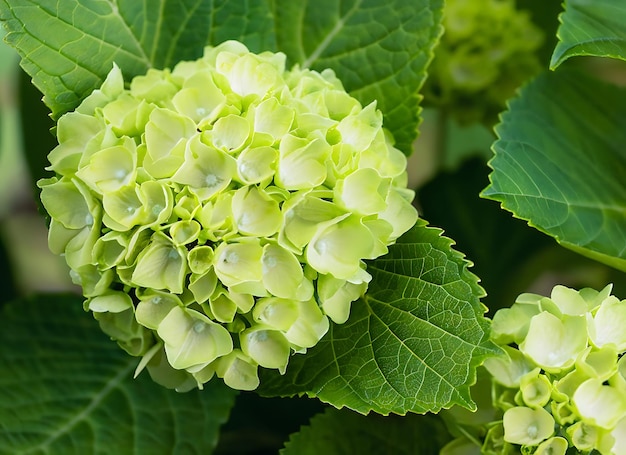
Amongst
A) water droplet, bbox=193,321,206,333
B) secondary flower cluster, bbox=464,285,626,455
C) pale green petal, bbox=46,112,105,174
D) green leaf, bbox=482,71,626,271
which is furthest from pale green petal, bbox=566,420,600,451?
pale green petal, bbox=46,112,105,174

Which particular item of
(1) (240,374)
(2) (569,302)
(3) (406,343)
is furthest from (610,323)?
(1) (240,374)

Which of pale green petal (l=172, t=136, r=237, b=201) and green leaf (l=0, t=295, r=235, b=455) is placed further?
green leaf (l=0, t=295, r=235, b=455)

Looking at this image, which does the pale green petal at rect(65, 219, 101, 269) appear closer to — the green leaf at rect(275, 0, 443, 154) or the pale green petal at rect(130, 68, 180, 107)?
the pale green petal at rect(130, 68, 180, 107)

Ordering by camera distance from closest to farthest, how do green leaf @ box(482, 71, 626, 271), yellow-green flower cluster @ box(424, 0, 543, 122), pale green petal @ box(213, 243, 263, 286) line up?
1. pale green petal @ box(213, 243, 263, 286)
2. green leaf @ box(482, 71, 626, 271)
3. yellow-green flower cluster @ box(424, 0, 543, 122)

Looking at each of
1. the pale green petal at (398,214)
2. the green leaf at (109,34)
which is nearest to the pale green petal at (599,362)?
the pale green petal at (398,214)

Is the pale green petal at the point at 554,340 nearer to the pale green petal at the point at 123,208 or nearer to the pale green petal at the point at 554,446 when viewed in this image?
the pale green petal at the point at 554,446

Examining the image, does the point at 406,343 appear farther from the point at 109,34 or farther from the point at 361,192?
the point at 109,34
